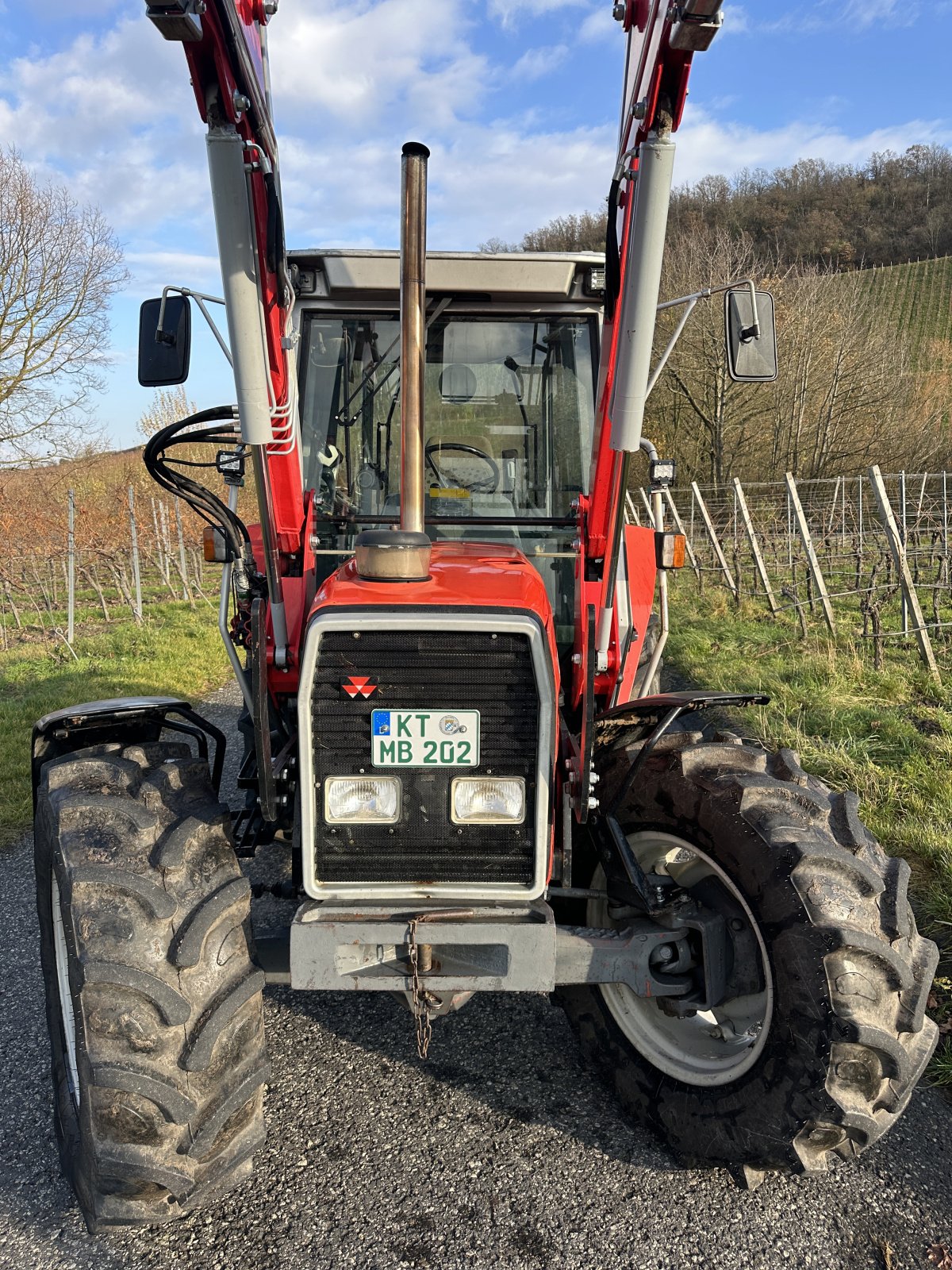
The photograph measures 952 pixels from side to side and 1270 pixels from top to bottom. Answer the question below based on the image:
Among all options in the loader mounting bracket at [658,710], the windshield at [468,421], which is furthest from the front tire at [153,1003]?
the windshield at [468,421]

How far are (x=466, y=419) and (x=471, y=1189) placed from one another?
8.88ft

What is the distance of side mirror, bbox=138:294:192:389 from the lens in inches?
115

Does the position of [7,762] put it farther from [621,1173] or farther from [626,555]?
[621,1173]

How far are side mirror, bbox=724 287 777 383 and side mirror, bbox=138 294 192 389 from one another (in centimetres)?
184

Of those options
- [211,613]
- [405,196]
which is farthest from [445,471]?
[211,613]

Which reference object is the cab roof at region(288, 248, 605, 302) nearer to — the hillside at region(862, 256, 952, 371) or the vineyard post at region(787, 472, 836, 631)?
the vineyard post at region(787, 472, 836, 631)

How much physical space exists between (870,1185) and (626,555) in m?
2.42

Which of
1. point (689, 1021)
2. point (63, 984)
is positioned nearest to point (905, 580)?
point (689, 1021)

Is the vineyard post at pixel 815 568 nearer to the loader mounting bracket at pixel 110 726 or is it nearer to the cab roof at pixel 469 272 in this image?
the cab roof at pixel 469 272

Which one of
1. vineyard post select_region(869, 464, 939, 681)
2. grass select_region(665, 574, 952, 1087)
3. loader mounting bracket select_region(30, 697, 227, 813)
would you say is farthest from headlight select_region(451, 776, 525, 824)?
vineyard post select_region(869, 464, 939, 681)

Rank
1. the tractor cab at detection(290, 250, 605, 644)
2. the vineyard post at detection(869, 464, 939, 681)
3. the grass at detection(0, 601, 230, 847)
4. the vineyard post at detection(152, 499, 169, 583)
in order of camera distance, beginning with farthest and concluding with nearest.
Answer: the vineyard post at detection(152, 499, 169, 583), the vineyard post at detection(869, 464, 939, 681), the grass at detection(0, 601, 230, 847), the tractor cab at detection(290, 250, 605, 644)

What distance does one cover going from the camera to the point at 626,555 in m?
3.85

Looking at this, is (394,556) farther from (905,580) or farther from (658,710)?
(905,580)

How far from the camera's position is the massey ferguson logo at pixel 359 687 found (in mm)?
2254
